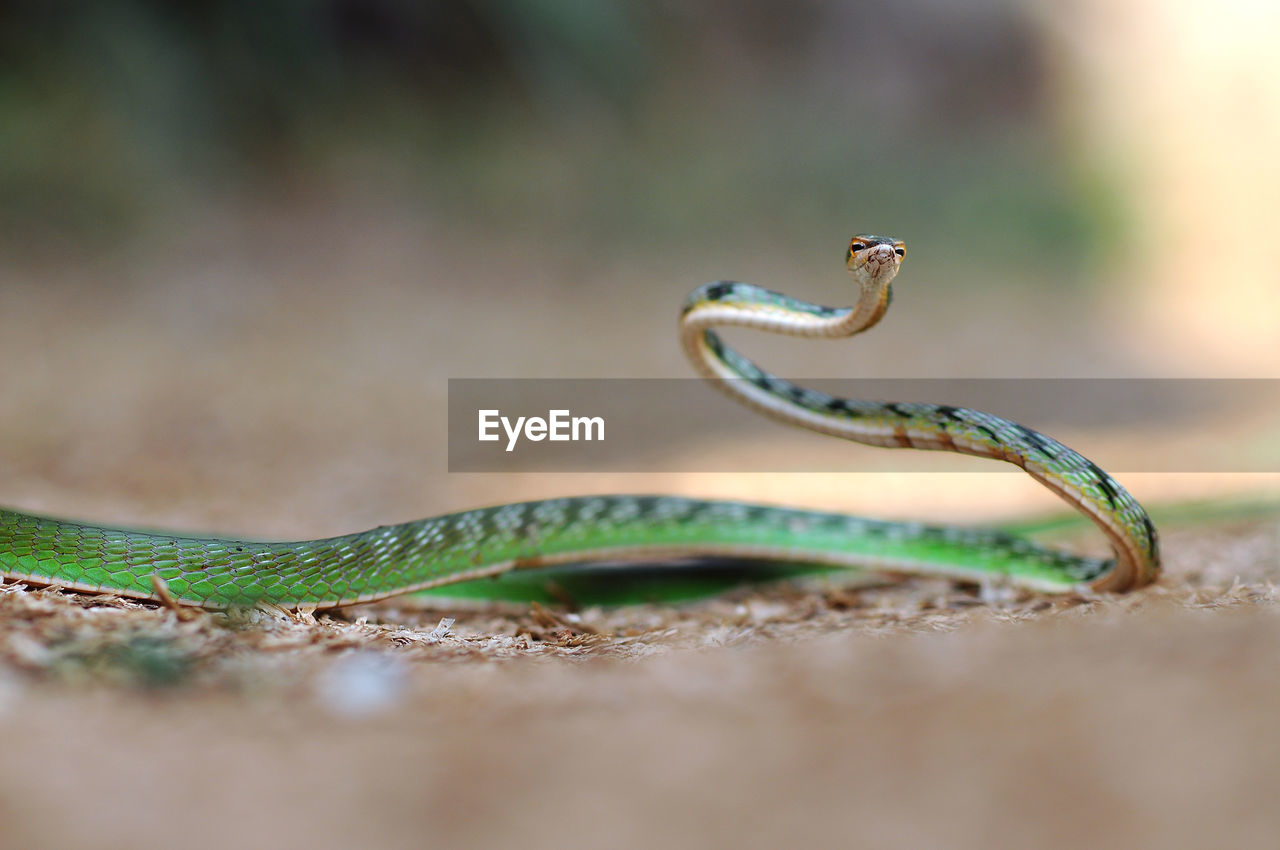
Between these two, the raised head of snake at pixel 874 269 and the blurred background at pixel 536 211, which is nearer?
the raised head of snake at pixel 874 269

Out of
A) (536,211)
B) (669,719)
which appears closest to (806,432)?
(536,211)

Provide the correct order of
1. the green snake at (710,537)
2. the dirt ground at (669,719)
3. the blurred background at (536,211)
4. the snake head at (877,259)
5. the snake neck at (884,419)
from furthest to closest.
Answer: the blurred background at (536,211) → the snake head at (877,259) → the snake neck at (884,419) → the green snake at (710,537) → the dirt ground at (669,719)

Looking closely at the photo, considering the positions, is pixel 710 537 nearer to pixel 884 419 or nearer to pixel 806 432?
pixel 884 419

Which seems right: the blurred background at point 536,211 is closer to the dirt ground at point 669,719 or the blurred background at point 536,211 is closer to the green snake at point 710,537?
the green snake at point 710,537

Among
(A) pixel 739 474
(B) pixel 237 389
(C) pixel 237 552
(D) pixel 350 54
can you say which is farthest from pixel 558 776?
(D) pixel 350 54

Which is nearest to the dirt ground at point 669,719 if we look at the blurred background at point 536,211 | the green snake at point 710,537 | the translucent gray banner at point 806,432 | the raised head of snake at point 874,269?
the green snake at point 710,537

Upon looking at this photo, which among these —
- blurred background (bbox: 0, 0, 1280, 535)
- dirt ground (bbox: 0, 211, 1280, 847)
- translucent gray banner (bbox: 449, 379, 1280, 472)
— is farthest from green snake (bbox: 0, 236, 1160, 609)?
translucent gray banner (bbox: 449, 379, 1280, 472)

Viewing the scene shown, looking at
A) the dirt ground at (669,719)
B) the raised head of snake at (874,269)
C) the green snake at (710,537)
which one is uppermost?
the raised head of snake at (874,269)
